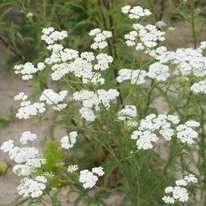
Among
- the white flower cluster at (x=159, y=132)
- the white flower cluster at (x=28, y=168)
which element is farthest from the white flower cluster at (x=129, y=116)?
the white flower cluster at (x=28, y=168)

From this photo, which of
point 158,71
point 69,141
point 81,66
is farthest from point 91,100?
point 158,71

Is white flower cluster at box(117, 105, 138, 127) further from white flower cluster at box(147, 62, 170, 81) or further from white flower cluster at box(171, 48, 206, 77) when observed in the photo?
white flower cluster at box(171, 48, 206, 77)

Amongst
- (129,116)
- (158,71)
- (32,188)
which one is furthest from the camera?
(158,71)

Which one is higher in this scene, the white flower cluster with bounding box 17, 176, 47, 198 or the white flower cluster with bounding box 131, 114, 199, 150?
the white flower cluster with bounding box 131, 114, 199, 150

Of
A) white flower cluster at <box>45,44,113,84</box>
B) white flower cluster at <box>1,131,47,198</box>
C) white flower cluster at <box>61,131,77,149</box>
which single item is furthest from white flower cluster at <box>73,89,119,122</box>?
white flower cluster at <box>1,131,47,198</box>

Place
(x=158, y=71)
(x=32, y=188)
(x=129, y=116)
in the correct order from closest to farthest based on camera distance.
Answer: (x=32, y=188)
(x=129, y=116)
(x=158, y=71)

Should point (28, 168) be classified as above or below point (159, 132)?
below

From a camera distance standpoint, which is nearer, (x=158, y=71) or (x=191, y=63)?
(x=191, y=63)

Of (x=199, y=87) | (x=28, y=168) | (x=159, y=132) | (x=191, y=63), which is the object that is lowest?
(x=28, y=168)

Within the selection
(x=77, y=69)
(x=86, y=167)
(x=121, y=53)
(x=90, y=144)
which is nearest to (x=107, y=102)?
(x=77, y=69)

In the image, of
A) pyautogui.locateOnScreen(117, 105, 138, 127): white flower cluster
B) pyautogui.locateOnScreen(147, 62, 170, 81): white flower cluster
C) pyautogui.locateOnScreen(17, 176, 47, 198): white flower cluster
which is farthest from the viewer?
pyautogui.locateOnScreen(147, 62, 170, 81): white flower cluster

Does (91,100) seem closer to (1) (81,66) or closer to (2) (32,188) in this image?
(1) (81,66)
